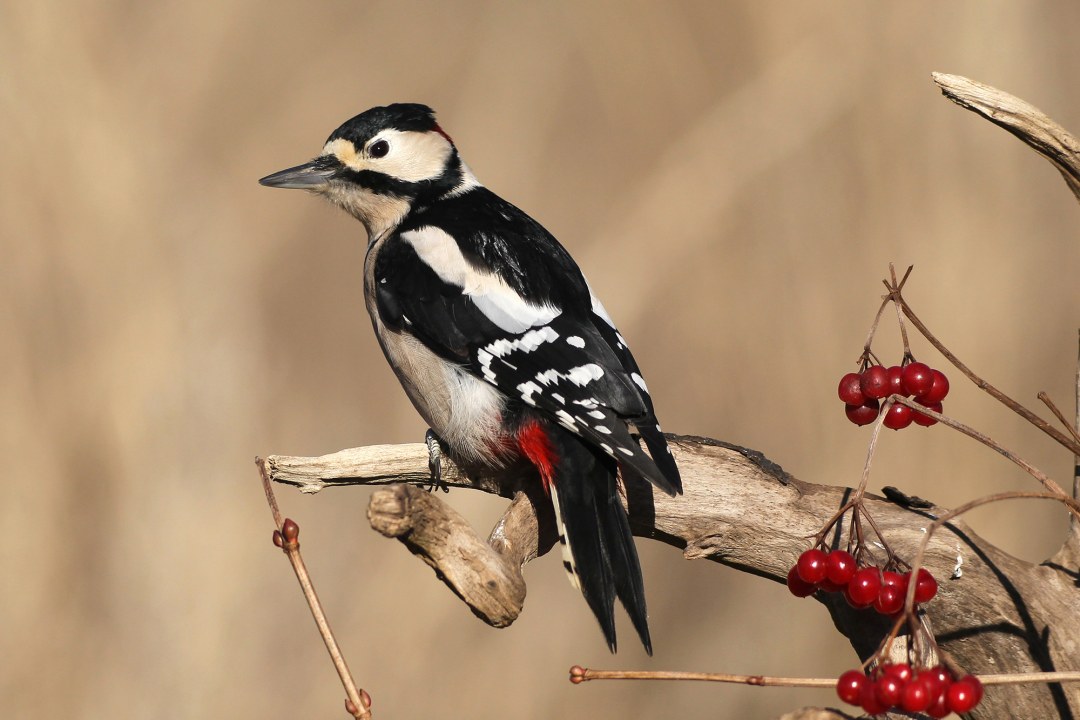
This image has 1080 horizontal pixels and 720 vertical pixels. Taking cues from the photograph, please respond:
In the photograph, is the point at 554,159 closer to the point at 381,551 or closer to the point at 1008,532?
the point at 381,551

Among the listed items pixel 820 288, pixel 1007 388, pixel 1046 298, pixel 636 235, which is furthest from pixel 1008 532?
pixel 636 235

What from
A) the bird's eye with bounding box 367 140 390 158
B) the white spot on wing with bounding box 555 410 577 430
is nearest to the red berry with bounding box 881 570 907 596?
the white spot on wing with bounding box 555 410 577 430

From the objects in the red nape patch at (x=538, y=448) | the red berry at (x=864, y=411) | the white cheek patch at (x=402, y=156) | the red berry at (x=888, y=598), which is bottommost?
the red berry at (x=888, y=598)

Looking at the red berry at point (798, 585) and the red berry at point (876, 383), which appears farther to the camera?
the red berry at point (876, 383)

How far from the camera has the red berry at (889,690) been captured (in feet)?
4.87

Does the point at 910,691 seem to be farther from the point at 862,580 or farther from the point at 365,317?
the point at 365,317

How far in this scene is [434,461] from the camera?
278 centimetres

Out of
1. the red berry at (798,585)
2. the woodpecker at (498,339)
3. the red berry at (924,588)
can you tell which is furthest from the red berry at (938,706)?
the woodpecker at (498,339)

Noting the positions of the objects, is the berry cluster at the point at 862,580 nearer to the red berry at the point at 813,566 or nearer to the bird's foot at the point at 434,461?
the red berry at the point at 813,566

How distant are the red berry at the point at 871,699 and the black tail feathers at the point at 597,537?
54cm

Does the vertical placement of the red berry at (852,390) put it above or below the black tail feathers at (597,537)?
above

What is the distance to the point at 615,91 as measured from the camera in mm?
4293

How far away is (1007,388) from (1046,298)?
408mm

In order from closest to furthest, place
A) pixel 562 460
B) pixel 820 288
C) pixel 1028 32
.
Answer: pixel 562 460, pixel 820 288, pixel 1028 32
